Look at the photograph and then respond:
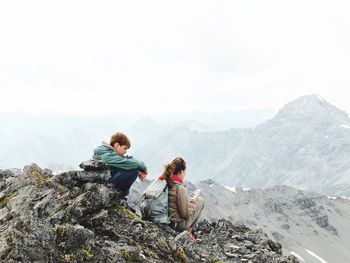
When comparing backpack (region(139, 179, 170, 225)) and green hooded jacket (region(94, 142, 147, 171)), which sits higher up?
green hooded jacket (region(94, 142, 147, 171))

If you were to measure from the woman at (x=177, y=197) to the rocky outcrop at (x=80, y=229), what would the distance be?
2.07ft

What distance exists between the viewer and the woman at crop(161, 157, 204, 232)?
15688mm

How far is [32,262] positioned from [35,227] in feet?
3.37

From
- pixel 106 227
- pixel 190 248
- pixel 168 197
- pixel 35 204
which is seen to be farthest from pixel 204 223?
pixel 35 204

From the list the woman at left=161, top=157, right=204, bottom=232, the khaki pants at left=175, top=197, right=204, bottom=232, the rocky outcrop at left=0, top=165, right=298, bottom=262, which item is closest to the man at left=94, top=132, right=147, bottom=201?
the rocky outcrop at left=0, top=165, right=298, bottom=262

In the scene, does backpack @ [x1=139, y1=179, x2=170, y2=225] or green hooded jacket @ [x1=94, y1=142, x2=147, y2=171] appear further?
backpack @ [x1=139, y1=179, x2=170, y2=225]

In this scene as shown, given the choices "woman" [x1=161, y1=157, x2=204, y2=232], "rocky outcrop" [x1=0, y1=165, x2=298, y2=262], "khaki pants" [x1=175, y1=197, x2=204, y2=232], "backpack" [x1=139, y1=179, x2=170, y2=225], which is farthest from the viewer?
"khaki pants" [x1=175, y1=197, x2=204, y2=232]

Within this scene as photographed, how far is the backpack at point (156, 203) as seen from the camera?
611 inches

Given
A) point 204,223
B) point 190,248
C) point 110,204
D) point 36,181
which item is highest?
point 36,181

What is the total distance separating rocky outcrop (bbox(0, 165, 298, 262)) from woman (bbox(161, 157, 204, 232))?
631 millimetres

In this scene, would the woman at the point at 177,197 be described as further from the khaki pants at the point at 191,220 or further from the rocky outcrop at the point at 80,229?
the rocky outcrop at the point at 80,229

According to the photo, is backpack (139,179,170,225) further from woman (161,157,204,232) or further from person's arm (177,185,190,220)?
person's arm (177,185,190,220)

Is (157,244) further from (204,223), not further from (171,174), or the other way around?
(204,223)

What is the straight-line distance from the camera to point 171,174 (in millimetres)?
15766
